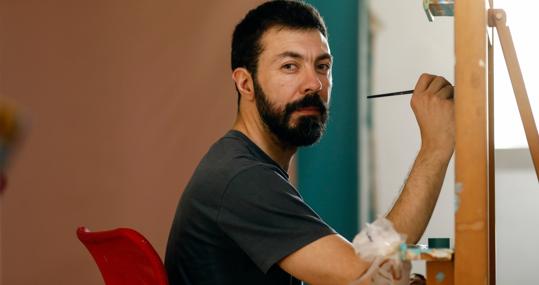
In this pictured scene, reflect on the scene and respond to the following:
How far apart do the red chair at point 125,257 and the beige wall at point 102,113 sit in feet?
5.70

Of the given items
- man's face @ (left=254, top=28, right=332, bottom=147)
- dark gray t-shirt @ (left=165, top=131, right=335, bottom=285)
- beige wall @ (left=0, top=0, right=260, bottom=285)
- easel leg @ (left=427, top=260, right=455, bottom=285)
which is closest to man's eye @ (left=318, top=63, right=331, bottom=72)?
man's face @ (left=254, top=28, right=332, bottom=147)

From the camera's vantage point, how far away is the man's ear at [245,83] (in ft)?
5.40

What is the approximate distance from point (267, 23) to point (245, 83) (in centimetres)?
14

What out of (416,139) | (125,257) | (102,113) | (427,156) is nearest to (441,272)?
(427,156)

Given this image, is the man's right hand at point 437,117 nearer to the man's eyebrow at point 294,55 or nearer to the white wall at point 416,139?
the man's eyebrow at point 294,55

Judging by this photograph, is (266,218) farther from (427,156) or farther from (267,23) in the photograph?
(267,23)

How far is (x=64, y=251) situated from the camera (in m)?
3.08

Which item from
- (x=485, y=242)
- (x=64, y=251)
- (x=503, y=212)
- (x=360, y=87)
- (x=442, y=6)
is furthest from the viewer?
(x=64, y=251)

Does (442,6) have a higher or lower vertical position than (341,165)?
higher

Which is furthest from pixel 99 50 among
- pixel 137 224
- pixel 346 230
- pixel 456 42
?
pixel 456 42

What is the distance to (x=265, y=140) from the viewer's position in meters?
1.60

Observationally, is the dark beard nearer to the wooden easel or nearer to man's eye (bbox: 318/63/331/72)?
man's eye (bbox: 318/63/331/72)

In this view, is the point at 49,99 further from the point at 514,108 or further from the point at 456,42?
the point at 456,42

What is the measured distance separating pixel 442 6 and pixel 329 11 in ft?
5.38
